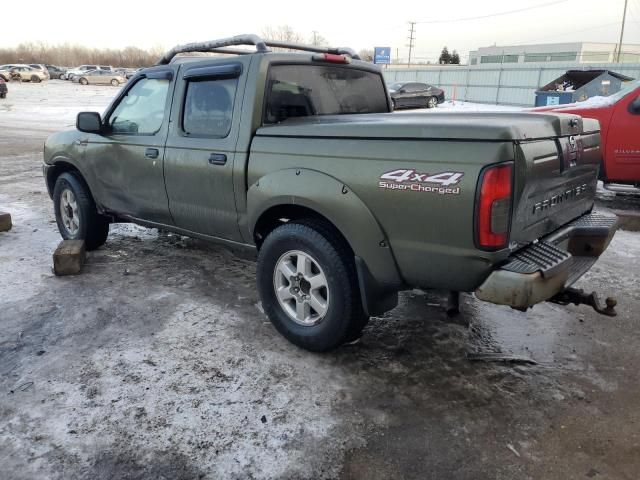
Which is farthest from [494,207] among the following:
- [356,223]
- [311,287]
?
[311,287]

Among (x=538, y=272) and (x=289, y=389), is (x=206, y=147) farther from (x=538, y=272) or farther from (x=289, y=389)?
(x=538, y=272)

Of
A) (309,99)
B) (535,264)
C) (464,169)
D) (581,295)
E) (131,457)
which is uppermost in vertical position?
(309,99)

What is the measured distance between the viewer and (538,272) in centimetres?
256

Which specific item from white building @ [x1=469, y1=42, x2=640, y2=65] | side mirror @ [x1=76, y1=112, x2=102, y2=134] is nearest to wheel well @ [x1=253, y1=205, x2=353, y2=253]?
side mirror @ [x1=76, y1=112, x2=102, y2=134]

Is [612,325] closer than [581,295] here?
No

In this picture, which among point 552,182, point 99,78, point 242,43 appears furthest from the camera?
point 99,78

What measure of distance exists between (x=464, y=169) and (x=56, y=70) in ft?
224

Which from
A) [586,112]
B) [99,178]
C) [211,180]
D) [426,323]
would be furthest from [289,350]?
[586,112]

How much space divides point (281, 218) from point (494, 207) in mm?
1618

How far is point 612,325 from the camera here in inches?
154

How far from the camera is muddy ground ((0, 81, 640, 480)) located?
249 cm

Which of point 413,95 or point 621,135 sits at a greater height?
point 413,95

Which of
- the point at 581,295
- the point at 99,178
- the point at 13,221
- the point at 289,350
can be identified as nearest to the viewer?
the point at 581,295

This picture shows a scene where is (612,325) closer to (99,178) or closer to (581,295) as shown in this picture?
(581,295)
